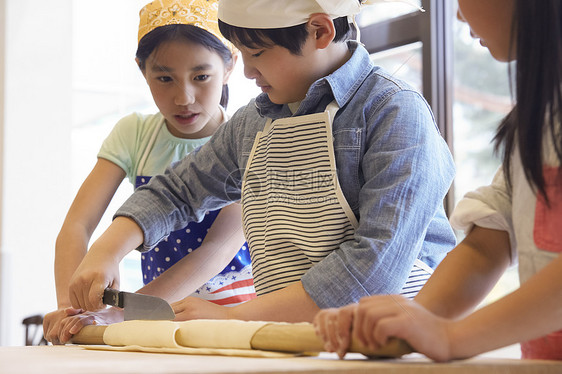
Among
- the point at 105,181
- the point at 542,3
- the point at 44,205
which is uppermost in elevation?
the point at 542,3

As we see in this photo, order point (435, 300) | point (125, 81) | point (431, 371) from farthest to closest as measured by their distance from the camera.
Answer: point (125, 81) < point (435, 300) < point (431, 371)

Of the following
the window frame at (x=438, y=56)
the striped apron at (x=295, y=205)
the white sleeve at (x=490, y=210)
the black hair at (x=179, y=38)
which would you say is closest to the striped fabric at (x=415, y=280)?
the striped apron at (x=295, y=205)

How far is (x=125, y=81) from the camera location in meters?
1.07

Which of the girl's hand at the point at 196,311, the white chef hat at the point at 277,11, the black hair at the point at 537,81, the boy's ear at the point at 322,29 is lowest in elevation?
the girl's hand at the point at 196,311

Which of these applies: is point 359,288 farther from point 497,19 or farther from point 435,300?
point 497,19

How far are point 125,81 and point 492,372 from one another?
85 cm

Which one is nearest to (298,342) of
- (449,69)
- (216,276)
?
(216,276)

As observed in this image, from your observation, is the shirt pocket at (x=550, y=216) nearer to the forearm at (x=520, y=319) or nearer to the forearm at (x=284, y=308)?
the forearm at (x=520, y=319)

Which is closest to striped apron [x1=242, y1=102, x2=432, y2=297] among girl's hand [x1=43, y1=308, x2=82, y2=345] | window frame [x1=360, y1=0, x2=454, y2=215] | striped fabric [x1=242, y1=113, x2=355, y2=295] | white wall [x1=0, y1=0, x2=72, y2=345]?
striped fabric [x1=242, y1=113, x2=355, y2=295]

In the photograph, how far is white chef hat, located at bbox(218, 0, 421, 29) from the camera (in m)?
0.62

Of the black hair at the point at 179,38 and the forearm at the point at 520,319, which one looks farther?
the black hair at the point at 179,38

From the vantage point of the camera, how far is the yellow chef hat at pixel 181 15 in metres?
0.81

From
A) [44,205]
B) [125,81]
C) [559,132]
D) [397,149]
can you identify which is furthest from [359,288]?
[44,205]

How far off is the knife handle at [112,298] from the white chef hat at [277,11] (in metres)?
0.27
